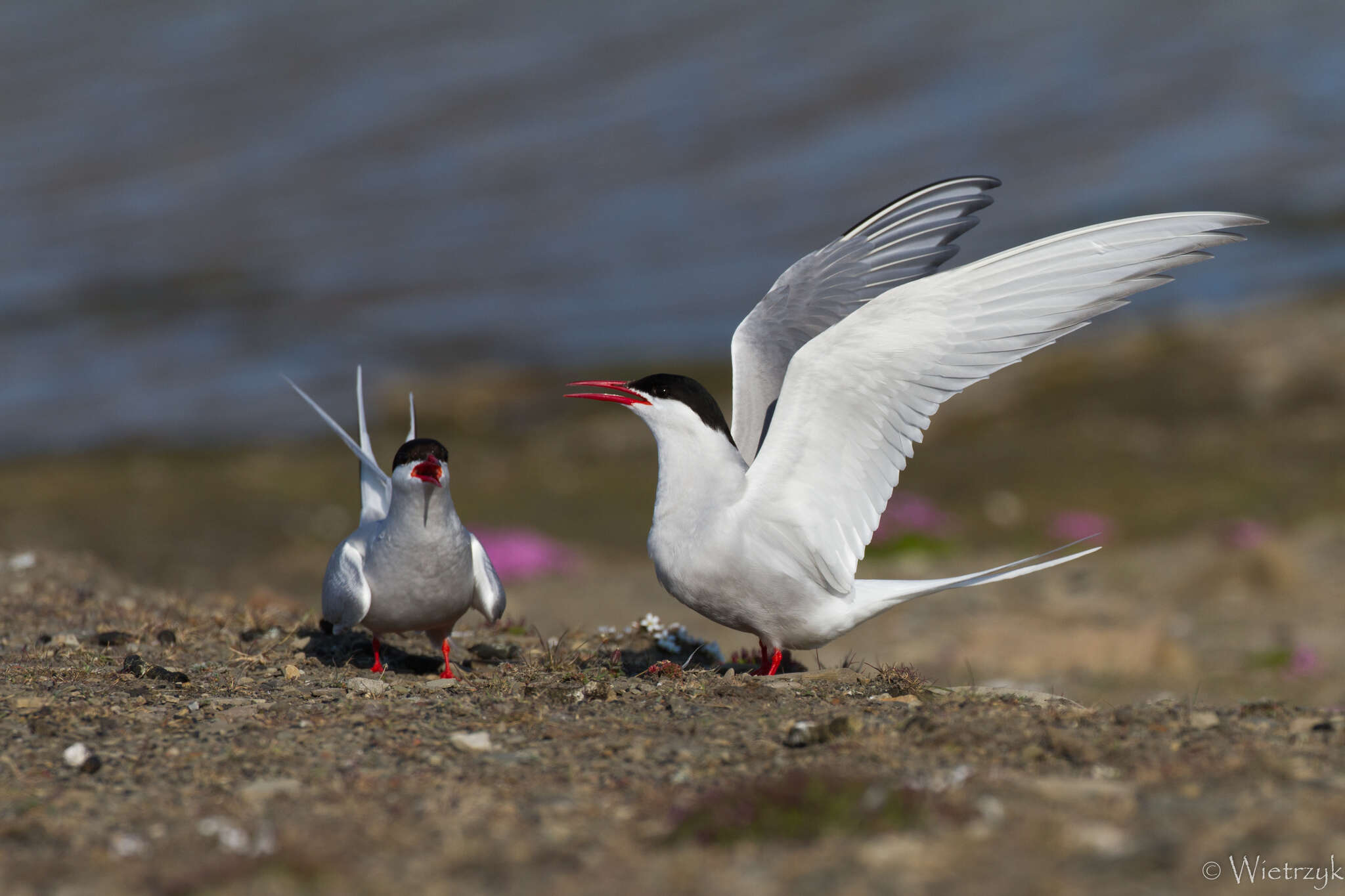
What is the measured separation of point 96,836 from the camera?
136 inches

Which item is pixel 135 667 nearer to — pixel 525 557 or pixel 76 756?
pixel 76 756

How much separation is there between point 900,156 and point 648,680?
27.6 meters

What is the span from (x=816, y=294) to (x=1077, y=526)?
7.24m

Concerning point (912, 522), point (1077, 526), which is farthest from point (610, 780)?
point (1077, 526)

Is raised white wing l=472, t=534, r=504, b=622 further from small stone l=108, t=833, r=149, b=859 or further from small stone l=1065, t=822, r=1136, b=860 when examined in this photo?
small stone l=1065, t=822, r=1136, b=860

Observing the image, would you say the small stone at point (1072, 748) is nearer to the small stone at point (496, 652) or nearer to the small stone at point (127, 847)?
the small stone at point (127, 847)

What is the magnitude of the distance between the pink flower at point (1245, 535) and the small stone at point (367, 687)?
801 centimetres

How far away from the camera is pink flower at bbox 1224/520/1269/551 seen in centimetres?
1094

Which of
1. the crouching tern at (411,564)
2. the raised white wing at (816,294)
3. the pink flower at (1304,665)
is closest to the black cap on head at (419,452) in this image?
the crouching tern at (411,564)

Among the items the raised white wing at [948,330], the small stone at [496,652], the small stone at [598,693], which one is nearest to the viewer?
the raised white wing at [948,330]

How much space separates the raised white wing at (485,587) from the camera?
226 inches

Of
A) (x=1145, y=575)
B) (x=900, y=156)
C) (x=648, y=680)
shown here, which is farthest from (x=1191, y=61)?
(x=648, y=680)

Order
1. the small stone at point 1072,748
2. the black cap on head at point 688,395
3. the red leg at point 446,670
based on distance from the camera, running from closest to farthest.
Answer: the small stone at point 1072,748 → the black cap on head at point 688,395 → the red leg at point 446,670

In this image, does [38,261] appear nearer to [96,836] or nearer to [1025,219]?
[1025,219]
